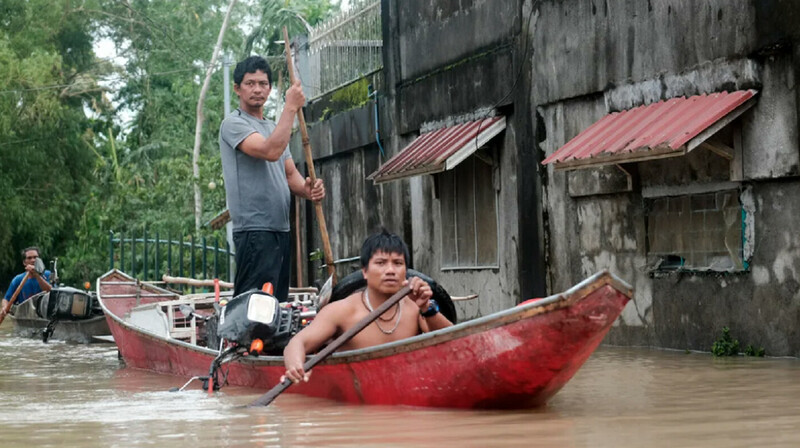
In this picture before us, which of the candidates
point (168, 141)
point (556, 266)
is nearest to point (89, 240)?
point (168, 141)

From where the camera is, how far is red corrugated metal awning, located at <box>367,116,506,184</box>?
1315 centimetres

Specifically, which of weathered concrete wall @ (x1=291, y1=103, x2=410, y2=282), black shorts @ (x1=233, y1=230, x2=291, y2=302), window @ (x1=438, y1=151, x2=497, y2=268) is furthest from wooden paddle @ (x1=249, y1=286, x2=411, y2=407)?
weathered concrete wall @ (x1=291, y1=103, x2=410, y2=282)

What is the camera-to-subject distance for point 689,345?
34.3 feet

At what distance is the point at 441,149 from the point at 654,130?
3955mm

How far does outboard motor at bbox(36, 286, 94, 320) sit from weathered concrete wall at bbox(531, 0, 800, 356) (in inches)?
262

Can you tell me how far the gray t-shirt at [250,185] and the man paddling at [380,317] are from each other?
4.56 ft

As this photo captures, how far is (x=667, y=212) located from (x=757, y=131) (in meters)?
1.49

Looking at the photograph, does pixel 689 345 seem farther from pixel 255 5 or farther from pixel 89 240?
pixel 255 5

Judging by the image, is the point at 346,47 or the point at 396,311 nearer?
the point at 396,311

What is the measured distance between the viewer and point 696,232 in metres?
10.6

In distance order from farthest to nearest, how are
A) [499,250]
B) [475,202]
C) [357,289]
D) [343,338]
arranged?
[475,202] < [499,250] < [357,289] < [343,338]

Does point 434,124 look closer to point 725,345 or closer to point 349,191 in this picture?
point 349,191

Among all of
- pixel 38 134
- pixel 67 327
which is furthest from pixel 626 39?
pixel 38 134

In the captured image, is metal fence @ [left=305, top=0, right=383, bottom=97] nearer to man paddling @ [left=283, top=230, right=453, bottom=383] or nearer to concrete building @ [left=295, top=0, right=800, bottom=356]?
concrete building @ [left=295, top=0, right=800, bottom=356]
